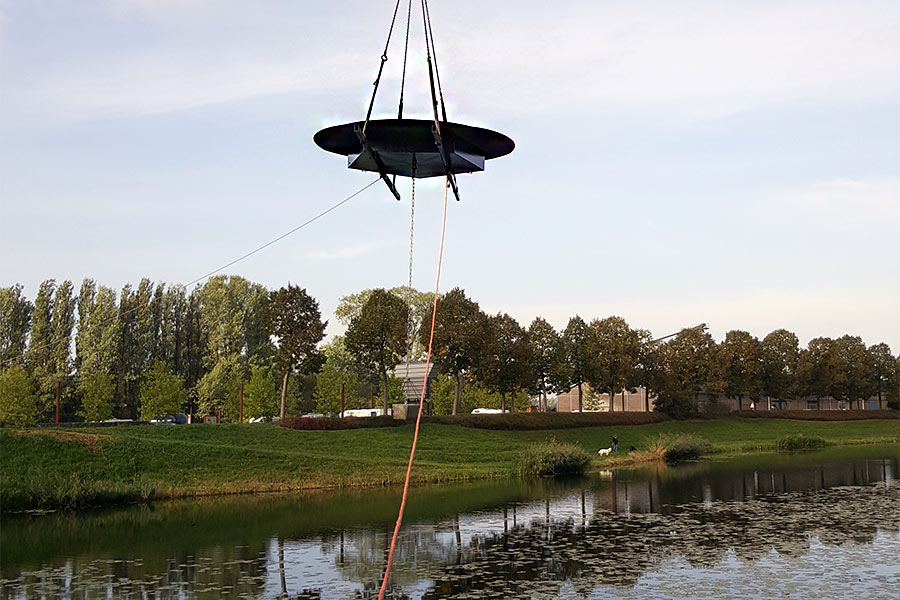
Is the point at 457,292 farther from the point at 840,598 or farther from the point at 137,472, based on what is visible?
the point at 840,598

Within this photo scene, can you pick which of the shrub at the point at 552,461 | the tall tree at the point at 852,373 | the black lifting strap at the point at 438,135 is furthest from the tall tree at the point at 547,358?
the black lifting strap at the point at 438,135

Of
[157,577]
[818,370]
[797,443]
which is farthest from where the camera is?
[818,370]

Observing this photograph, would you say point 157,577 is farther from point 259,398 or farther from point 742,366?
point 742,366

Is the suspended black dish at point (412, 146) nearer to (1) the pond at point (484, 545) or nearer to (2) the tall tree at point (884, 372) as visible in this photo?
→ (1) the pond at point (484, 545)

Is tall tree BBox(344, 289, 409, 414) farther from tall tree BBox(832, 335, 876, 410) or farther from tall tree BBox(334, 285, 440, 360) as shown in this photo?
tall tree BBox(832, 335, 876, 410)

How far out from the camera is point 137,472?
1583 inches

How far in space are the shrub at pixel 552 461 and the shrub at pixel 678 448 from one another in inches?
500

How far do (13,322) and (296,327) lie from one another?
3834cm

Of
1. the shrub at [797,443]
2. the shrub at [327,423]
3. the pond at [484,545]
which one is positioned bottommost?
the shrub at [797,443]

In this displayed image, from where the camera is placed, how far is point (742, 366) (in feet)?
318

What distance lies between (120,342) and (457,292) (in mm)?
36468

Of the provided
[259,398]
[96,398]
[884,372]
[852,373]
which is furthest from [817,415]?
[96,398]

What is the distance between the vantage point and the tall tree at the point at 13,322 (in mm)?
86750

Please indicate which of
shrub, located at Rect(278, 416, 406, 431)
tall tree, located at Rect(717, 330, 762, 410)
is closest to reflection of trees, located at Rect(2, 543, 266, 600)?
shrub, located at Rect(278, 416, 406, 431)
